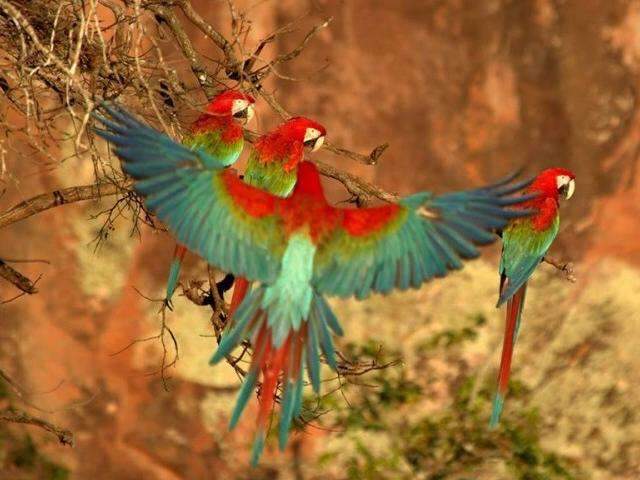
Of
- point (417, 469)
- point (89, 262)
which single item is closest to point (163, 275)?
point (89, 262)

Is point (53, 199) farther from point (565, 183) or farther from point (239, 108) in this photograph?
point (565, 183)

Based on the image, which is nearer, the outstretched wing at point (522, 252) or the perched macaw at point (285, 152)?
the perched macaw at point (285, 152)

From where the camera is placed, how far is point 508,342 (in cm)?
302

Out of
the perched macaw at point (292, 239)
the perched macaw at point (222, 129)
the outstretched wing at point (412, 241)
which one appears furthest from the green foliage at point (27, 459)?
the outstretched wing at point (412, 241)

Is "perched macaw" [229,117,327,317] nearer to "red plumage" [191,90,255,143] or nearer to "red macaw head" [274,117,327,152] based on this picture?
"red macaw head" [274,117,327,152]

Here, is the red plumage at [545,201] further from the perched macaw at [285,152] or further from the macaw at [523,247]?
the perched macaw at [285,152]

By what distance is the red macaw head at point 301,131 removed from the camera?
2947 mm

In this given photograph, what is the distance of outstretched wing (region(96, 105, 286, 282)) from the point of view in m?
2.38

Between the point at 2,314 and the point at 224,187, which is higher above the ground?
the point at 2,314

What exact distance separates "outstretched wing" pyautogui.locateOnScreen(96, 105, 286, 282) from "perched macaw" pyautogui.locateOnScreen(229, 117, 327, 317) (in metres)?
0.46

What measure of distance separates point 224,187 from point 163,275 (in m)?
2.86

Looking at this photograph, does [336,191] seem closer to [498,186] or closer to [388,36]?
[388,36]

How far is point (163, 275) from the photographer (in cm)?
527

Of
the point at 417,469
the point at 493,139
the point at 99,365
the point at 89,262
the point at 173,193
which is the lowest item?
the point at 173,193
